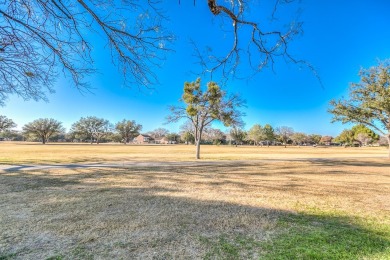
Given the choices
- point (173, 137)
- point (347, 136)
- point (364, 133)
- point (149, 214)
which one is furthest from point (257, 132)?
point (149, 214)

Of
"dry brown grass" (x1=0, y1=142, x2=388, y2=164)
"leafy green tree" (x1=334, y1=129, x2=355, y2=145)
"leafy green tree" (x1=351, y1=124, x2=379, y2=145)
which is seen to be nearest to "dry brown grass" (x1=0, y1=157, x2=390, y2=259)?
"dry brown grass" (x1=0, y1=142, x2=388, y2=164)

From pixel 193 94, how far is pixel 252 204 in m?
16.1

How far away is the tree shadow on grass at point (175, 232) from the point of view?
3.09 m

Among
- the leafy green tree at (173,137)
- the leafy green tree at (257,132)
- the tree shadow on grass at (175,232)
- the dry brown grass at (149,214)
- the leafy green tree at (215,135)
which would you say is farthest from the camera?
the leafy green tree at (173,137)

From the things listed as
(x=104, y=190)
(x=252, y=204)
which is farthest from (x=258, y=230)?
(x=104, y=190)

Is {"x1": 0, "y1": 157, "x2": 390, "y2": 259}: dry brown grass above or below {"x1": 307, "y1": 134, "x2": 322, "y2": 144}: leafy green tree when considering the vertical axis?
below

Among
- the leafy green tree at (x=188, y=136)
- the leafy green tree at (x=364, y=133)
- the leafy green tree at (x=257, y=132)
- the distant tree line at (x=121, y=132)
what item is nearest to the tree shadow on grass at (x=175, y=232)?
the distant tree line at (x=121, y=132)

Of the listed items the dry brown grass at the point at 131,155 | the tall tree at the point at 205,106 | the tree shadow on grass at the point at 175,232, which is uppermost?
the tall tree at the point at 205,106

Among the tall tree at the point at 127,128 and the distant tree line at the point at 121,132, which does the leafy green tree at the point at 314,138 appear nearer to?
the distant tree line at the point at 121,132

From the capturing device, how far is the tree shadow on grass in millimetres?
3092

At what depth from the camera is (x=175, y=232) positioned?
378cm

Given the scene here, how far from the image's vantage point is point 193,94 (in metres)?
20.9

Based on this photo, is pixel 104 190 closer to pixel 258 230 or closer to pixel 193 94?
pixel 258 230

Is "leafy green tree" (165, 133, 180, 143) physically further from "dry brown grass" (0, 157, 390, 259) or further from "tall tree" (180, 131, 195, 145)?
"dry brown grass" (0, 157, 390, 259)
